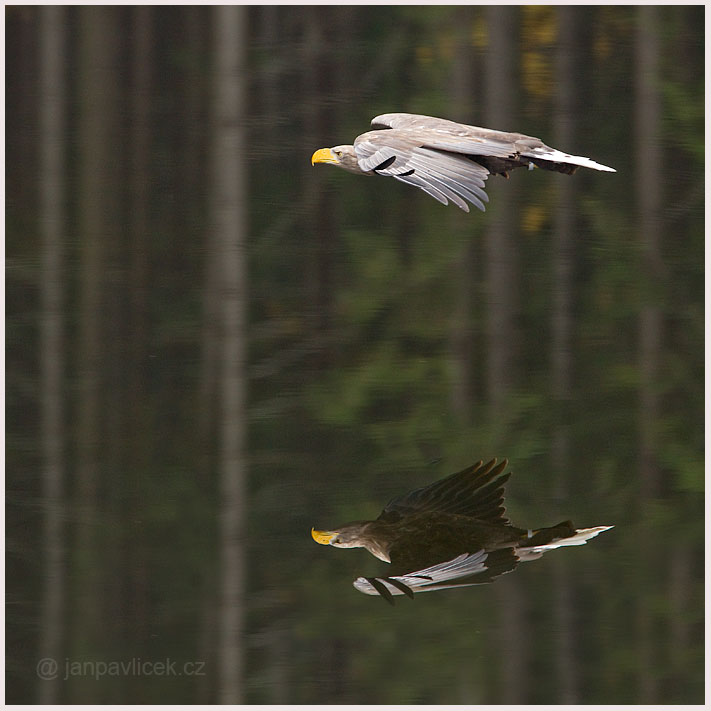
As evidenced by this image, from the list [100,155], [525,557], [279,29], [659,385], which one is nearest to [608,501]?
[525,557]

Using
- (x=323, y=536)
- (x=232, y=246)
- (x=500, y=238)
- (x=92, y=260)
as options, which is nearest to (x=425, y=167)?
(x=323, y=536)

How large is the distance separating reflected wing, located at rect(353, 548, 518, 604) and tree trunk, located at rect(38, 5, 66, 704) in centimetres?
116

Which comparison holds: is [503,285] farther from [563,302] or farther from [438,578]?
[438,578]

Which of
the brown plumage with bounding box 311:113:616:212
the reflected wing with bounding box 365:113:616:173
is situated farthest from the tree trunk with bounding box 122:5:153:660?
the reflected wing with bounding box 365:113:616:173

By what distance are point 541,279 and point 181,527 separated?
293cm

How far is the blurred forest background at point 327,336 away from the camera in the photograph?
13.2 ft

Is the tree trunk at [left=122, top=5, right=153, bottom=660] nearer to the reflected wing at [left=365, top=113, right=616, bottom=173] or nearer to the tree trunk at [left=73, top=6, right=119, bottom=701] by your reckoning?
the tree trunk at [left=73, top=6, right=119, bottom=701]

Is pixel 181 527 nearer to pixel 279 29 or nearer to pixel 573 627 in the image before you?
pixel 573 627

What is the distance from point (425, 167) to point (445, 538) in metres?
1.40

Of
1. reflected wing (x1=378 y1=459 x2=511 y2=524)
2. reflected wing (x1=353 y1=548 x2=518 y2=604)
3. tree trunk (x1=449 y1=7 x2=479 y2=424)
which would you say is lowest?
reflected wing (x1=353 y1=548 x2=518 y2=604)

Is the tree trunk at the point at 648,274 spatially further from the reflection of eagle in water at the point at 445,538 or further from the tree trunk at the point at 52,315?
the tree trunk at the point at 52,315

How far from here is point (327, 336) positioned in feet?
19.7

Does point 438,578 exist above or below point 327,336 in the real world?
below

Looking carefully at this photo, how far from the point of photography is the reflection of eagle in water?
4055 mm
